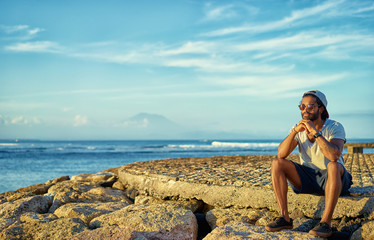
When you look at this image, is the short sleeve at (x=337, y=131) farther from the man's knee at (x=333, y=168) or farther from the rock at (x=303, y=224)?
the rock at (x=303, y=224)

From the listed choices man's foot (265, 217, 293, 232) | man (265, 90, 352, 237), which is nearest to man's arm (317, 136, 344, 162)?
man (265, 90, 352, 237)

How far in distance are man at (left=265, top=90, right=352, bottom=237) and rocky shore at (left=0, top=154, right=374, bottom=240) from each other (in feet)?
0.80

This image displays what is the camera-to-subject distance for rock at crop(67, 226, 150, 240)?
378cm

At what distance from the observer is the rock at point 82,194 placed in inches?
223

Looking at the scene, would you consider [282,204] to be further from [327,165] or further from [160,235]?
[160,235]

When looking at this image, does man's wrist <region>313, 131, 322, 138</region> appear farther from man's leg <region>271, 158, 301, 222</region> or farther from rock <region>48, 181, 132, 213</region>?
rock <region>48, 181, 132, 213</region>

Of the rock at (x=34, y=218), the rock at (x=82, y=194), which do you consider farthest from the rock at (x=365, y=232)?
the rock at (x=34, y=218)

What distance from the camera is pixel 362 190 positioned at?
167 inches

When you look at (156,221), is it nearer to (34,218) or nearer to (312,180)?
(34,218)

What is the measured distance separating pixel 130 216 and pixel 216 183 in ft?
4.68

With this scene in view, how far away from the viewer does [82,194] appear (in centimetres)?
605

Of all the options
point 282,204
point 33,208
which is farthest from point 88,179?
point 282,204

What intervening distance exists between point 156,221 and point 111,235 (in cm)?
56

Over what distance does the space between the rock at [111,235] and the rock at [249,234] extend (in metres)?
0.79
